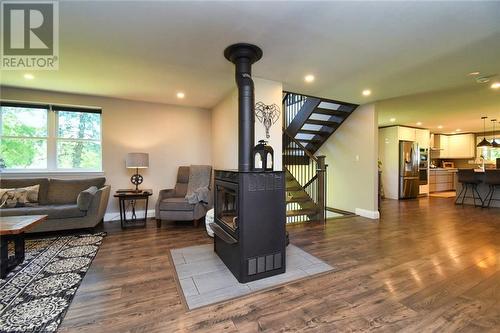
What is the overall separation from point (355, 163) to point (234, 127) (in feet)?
9.93

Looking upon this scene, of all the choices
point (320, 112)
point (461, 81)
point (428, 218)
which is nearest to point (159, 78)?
point (320, 112)

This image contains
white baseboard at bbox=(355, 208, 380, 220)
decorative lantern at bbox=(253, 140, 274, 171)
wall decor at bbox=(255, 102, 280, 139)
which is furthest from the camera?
white baseboard at bbox=(355, 208, 380, 220)

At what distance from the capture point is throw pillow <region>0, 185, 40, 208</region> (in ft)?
11.0

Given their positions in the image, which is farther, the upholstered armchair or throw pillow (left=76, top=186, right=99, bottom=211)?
the upholstered armchair

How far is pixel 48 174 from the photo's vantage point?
13.2ft

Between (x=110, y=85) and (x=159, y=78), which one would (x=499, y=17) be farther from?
(x=110, y=85)

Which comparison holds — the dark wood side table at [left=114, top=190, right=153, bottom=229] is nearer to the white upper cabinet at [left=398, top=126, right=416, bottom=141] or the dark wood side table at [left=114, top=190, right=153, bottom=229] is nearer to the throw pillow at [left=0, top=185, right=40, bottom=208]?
the throw pillow at [left=0, top=185, right=40, bottom=208]

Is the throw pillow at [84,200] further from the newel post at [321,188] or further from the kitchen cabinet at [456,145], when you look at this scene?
the kitchen cabinet at [456,145]

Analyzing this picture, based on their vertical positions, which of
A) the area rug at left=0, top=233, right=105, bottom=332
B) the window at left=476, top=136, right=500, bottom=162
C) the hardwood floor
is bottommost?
the hardwood floor

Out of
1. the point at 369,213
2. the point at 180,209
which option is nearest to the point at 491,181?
the point at 369,213

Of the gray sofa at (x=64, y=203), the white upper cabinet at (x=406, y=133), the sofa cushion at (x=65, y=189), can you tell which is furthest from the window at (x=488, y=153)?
the sofa cushion at (x=65, y=189)

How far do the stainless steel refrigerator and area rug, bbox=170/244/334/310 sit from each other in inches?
233

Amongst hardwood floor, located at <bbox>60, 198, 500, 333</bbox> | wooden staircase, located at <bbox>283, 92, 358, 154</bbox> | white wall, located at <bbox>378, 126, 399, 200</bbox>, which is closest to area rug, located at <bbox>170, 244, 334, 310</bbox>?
hardwood floor, located at <bbox>60, 198, 500, 333</bbox>

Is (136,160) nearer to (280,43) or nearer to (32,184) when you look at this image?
(32,184)
